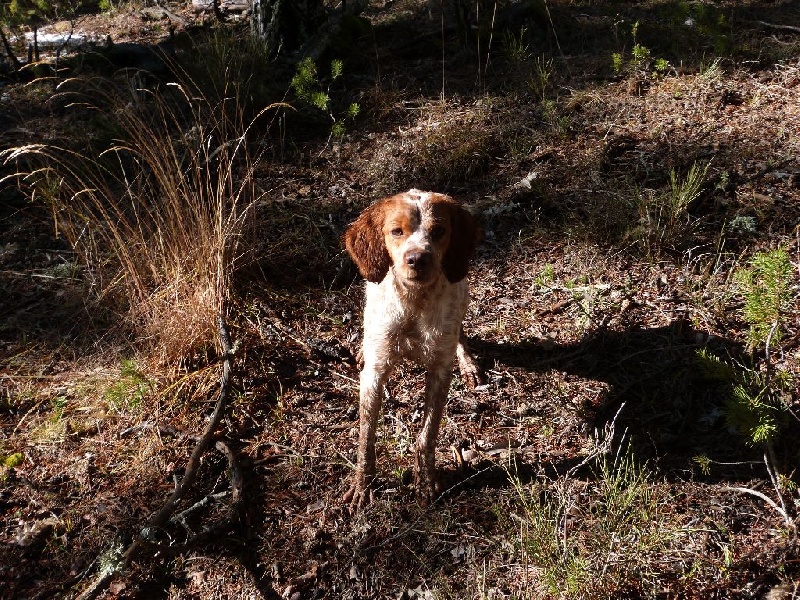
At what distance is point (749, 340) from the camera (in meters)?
3.30

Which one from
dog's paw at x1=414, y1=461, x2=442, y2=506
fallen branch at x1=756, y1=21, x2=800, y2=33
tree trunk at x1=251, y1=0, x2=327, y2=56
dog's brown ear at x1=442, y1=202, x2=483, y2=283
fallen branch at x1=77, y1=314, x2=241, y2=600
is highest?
tree trunk at x1=251, y1=0, x2=327, y2=56

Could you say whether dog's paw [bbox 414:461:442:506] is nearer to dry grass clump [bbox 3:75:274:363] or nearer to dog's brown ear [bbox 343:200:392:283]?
dog's brown ear [bbox 343:200:392:283]

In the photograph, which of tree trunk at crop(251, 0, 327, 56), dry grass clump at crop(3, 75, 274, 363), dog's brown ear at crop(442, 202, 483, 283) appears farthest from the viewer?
tree trunk at crop(251, 0, 327, 56)

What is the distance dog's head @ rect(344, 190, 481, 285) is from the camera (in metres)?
2.75

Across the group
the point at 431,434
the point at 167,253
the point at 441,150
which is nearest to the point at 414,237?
the point at 431,434

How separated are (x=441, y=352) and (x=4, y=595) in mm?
2219

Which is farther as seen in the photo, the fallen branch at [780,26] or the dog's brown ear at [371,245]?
the fallen branch at [780,26]

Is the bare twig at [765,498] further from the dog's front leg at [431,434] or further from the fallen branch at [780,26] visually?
the fallen branch at [780,26]

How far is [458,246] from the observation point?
9.47ft

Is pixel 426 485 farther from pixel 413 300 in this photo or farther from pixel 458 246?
pixel 458 246

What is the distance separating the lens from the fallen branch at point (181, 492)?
101 inches

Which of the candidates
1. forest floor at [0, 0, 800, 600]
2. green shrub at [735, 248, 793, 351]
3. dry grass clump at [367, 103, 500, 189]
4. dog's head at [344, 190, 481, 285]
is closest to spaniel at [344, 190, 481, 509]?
dog's head at [344, 190, 481, 285]

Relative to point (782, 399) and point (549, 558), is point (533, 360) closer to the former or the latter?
point (782, 399)

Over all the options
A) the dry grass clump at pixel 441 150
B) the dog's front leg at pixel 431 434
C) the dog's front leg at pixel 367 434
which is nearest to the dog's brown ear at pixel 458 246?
the dog's front leg at pixel 431 434
